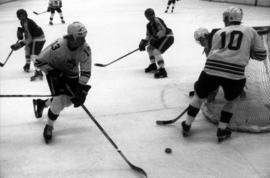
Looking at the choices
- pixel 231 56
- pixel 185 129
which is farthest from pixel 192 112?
pixel 231 56

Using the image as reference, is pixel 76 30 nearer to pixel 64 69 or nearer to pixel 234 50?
pixel 64 69

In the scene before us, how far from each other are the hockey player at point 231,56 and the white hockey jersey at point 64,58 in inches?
36.0

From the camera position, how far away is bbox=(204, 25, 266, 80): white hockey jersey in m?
2.61

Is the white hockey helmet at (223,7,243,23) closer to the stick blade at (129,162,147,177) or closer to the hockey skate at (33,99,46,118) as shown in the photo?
the stick blade at (129,162,147,177)

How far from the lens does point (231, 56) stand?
8.61ft

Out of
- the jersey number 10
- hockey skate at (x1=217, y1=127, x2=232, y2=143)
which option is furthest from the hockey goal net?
the jersey number 10

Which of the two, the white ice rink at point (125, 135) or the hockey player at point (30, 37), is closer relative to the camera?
the white ice rink at point (125, 135)

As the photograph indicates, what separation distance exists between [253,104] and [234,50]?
108cm

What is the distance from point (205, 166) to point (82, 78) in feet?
3.76

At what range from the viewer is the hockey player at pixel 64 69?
2762 mm

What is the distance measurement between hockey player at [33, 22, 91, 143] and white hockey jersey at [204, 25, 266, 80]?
999 millimetres

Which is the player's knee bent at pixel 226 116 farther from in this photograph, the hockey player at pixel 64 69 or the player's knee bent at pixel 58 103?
the player's knee bent at pixel 58 103

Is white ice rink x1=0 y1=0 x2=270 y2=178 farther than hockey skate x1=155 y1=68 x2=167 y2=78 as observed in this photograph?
No

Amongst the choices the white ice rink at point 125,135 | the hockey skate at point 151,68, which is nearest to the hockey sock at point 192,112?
the white ice rink at point 125,135
